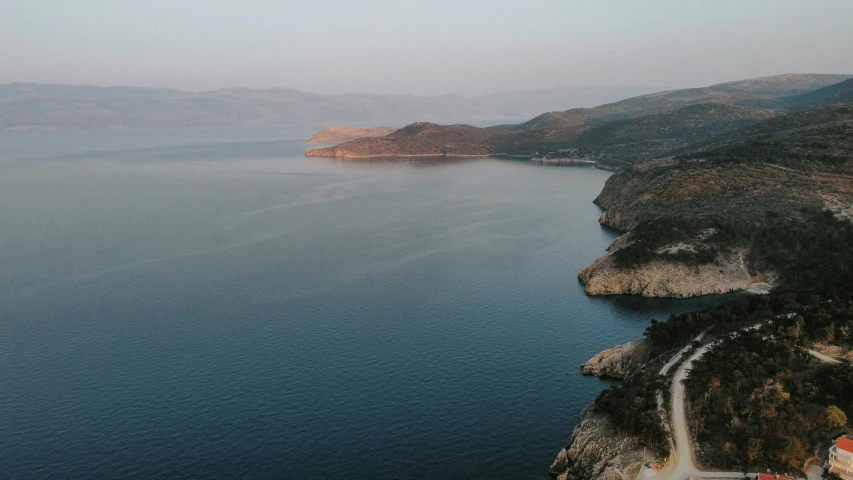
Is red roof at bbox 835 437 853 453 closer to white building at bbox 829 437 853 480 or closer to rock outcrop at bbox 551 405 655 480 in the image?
white building at bbox 829 437 853 480

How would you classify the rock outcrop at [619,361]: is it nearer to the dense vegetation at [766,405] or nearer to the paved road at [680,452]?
the paved road at [680,452]

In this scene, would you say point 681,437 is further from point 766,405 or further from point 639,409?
point 766,405

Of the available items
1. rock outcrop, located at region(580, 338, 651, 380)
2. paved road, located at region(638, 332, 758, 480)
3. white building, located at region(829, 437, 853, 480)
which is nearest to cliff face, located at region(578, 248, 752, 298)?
rock outcrop, located at region(580, 338, 651, 380)

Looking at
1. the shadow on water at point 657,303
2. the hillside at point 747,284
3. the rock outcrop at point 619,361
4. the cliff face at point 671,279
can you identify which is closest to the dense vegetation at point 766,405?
the hillside at point 747,284

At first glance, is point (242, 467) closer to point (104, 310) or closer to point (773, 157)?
point (104, 310)

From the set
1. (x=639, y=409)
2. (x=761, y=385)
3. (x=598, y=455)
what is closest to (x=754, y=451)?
(x=761, y=385)

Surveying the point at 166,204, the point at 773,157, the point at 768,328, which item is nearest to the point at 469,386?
the point at 768,328

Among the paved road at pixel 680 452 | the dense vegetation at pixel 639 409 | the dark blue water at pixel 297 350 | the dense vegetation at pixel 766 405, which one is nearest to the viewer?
the paved road at pixel 680 452
